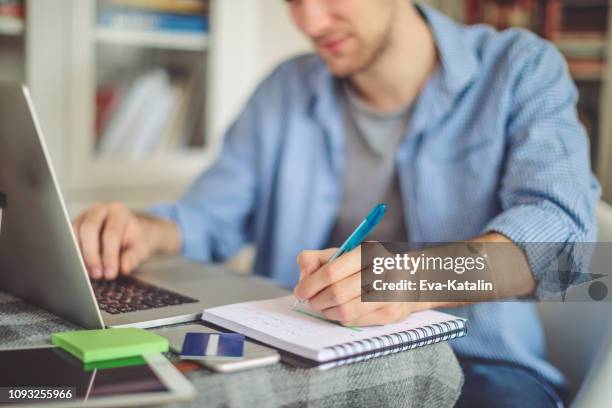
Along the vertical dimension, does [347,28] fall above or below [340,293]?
above

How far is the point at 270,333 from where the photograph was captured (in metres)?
0.71

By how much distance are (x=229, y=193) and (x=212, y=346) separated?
760 millimetres

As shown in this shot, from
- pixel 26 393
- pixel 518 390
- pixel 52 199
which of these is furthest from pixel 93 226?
pixel 518 390

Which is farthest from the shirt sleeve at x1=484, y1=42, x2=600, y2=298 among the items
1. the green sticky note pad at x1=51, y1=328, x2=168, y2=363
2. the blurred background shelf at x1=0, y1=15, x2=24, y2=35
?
the blurred background shelf at x1=0, y1=15, x2=24, y2=35

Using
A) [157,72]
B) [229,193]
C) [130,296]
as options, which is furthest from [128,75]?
[130,296]

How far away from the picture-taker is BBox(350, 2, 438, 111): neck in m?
1.33

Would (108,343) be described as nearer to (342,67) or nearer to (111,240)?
(111,240)

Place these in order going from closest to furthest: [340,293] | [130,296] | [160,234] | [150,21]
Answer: [340,293]
[130,296]
[160,234]
[150,21]

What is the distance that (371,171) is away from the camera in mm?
1322

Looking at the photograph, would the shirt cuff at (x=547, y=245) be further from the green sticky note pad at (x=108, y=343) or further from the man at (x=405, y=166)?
the green sticky note pad at (x=108, y=343)

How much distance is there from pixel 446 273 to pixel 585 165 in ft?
1.23

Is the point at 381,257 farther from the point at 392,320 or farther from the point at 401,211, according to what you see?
the point at 401,211

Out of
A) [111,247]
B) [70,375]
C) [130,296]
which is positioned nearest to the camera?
[70,375]

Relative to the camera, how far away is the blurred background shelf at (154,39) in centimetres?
185
